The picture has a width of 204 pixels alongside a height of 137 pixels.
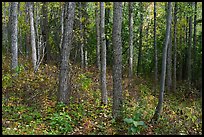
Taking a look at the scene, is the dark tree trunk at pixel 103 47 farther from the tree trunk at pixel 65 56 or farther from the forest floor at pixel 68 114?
the tree trunk at pixel 65 56

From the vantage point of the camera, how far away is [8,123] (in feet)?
30.9

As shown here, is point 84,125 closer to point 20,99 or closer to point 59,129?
point 59,129

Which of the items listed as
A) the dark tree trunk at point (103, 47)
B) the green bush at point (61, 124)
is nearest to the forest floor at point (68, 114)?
the green bush at point (61, 124)

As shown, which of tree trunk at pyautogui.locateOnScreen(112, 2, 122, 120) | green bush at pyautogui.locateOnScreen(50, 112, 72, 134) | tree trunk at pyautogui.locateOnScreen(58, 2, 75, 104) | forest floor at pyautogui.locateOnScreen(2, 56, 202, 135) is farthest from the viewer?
tree trunk at pyautogui.locateOnScreen(58, 2, 75, 104)

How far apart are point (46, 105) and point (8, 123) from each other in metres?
2.51

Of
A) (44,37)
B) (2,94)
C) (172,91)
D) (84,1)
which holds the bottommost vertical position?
(172,91)

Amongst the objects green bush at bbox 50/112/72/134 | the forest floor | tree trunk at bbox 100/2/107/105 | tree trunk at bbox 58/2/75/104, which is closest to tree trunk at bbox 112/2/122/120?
the forest floor

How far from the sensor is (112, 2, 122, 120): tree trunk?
10688 mm

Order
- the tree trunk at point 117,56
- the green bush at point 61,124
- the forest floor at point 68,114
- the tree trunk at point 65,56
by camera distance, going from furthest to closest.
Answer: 1. the tree trunk at point 65,56
2. the tree trunk at point 117,56
3. the forest floor at point 68,114
4. the green bush at point 61,124

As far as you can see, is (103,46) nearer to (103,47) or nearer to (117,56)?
(103,47)

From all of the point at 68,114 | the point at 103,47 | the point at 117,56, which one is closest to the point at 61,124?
the point at 68,114

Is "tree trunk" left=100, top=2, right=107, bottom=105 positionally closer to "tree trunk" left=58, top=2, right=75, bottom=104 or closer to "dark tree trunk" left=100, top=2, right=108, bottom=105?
"dark tree trunk" left=100, top=2, right=108, bottom=105

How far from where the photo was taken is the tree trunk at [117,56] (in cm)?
1069

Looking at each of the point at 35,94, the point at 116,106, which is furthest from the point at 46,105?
the point at 116,106
